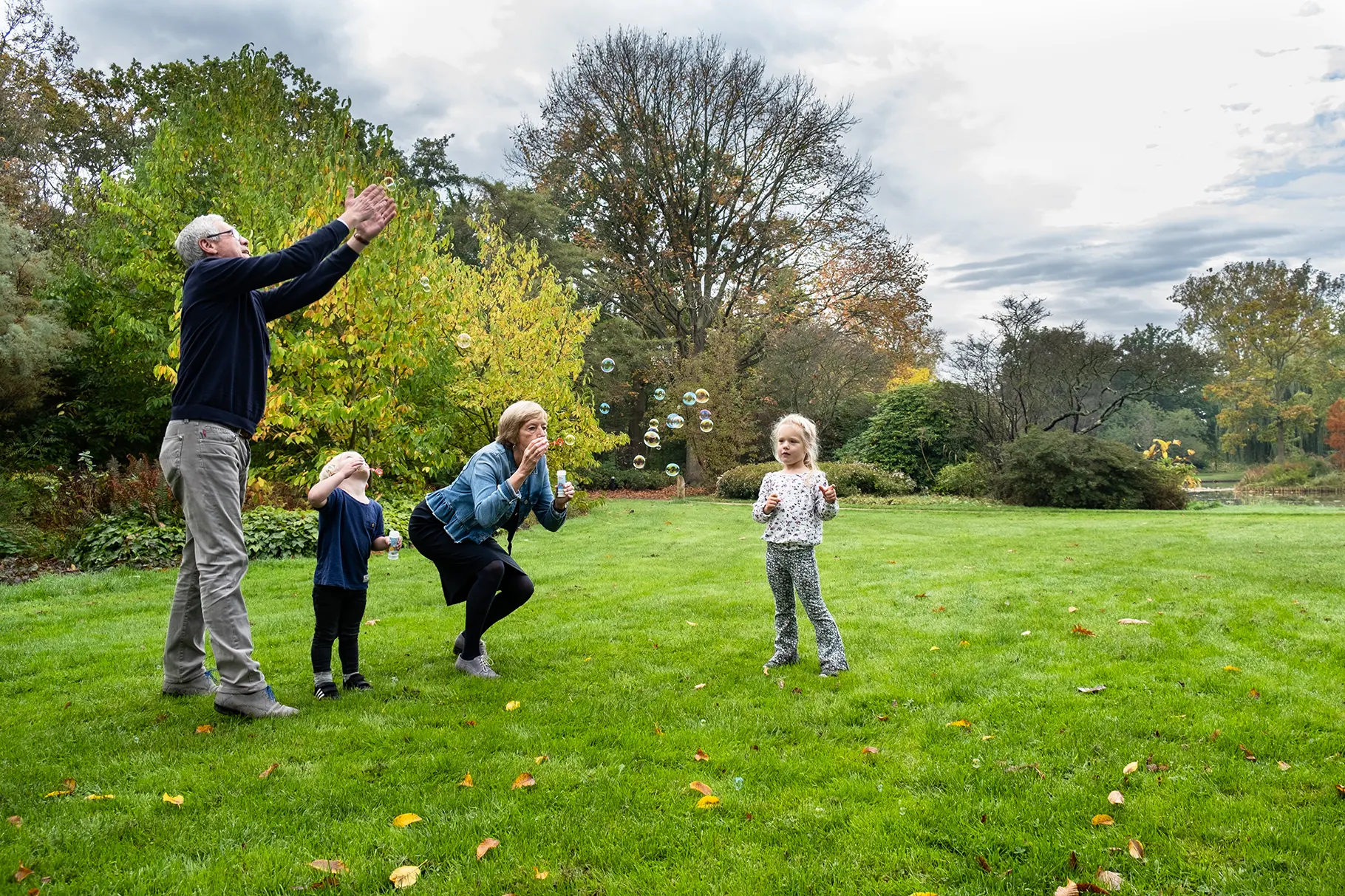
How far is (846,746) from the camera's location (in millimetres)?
3305

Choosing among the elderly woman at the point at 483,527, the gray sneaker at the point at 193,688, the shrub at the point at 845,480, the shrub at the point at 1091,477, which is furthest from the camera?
the shrub at the point at 845,480

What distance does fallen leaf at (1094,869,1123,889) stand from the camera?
2.24 metres

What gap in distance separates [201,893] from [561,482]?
2.26m

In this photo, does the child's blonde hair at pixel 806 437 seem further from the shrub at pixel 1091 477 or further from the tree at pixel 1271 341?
the tree at pixel 1271 341

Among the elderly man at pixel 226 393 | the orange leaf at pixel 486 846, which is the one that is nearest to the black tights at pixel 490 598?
the elderly man at pixel 226 393

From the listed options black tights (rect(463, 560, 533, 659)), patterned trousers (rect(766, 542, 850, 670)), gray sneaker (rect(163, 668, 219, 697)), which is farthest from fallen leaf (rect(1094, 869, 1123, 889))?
gray sneaker (rect(163, 668, 219, 697))

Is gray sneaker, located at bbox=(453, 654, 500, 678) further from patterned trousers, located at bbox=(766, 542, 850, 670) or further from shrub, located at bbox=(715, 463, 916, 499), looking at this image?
shrub, located at bbox=(715, 463, 916, 499)

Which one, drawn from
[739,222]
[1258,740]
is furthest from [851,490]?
[1258,740]

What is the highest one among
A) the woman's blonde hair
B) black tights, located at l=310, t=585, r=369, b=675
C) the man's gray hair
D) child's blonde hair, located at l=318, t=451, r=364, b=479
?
the man's gray hair

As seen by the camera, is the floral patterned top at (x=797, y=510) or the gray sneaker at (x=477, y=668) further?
the floral patterned top at (x=797, y=510)

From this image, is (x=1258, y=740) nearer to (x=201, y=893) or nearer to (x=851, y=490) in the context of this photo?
(x=201, y=893)

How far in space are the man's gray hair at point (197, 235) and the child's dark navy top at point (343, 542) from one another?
125cm

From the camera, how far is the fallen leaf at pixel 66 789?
2805 mm

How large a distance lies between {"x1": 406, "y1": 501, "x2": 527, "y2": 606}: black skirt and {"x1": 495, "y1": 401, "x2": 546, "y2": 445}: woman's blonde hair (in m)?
0.58
